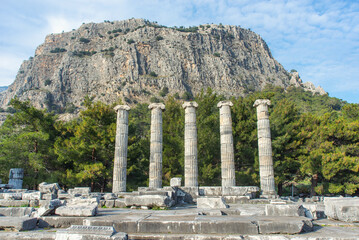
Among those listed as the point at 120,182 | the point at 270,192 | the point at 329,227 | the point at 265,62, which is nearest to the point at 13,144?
the point at 120,182

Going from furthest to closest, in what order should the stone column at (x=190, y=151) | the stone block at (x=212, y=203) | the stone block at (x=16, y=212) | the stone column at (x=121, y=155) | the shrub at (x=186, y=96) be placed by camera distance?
the shrub at (x=186, y=96), the stone column at (x=121, y=155), the stone column at (x=190, y=151), the stone block at (x=212, y=203), the stone block at (x=16, y=212)

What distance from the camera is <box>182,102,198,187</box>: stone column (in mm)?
17969

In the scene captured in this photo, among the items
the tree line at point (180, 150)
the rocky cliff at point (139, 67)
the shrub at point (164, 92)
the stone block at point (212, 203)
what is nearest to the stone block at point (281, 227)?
the stone block at point (212, 203)

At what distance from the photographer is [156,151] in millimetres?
18828

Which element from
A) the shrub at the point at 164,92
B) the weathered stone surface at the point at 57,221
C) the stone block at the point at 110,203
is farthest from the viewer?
the shrub at the point at 164,92

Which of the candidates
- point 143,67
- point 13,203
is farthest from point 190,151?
point 143,67

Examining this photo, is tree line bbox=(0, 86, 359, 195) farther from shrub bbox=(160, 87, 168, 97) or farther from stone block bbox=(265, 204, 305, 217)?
shrub bbox=(160, 87, 168, 97)

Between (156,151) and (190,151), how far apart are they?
254 centimetres

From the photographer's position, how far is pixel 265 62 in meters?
125

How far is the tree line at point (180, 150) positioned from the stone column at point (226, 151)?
456 centimetres

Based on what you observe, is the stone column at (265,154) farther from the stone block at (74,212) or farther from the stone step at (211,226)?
the stone block at (74,212)

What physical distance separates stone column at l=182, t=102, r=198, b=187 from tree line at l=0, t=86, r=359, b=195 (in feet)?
15.3

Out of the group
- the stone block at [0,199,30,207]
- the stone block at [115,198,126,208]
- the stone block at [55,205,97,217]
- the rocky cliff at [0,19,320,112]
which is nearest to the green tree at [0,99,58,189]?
the stone block at [0,199,30,207]

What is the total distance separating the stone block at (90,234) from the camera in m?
5.05
